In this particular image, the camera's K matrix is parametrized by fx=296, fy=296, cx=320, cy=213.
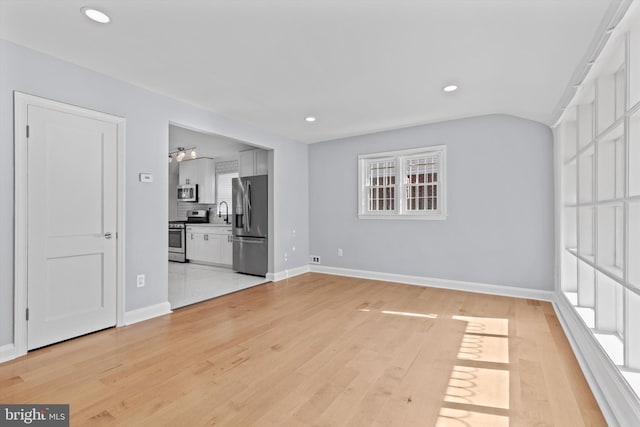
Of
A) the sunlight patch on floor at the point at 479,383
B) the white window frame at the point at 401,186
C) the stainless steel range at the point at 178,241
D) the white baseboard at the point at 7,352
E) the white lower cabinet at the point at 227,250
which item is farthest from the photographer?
the stainless steel range at the point at 178,241

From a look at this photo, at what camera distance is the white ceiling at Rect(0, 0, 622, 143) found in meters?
1.99

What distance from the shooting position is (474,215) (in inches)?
172

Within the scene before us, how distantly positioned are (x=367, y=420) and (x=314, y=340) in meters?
1.12

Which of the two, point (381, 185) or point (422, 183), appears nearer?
point (422, 183)

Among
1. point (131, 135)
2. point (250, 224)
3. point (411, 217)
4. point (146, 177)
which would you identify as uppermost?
point (131, 135)

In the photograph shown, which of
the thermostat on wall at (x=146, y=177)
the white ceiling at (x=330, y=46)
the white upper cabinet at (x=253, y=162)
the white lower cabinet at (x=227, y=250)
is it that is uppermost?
the white ceiling at (x=330, y=46)

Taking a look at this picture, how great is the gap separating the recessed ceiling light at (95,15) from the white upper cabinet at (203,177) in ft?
18.1

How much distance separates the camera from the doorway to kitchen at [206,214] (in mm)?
4906

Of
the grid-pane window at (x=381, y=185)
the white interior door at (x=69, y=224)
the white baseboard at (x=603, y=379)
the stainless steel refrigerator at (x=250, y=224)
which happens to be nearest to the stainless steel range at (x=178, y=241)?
the stainless steel refrigerator at (x=250, y=224)

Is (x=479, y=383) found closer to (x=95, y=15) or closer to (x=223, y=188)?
(x=95, y=15)

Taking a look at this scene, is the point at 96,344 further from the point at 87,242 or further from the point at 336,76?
the point at 336,76

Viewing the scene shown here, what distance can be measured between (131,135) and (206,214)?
15.9ft

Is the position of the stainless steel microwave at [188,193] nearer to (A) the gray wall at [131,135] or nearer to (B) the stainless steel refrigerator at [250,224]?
(B) the stainless steel refrigerator at [250,224]

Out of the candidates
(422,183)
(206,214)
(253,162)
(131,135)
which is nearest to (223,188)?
(206,214)
